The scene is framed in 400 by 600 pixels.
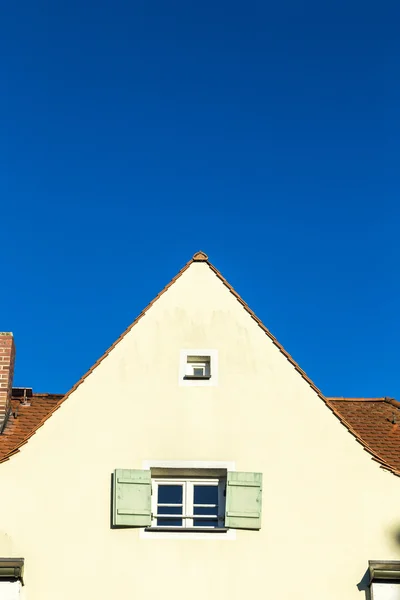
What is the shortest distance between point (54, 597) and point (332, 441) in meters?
4.88

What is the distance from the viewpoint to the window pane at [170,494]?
14758 millimetres

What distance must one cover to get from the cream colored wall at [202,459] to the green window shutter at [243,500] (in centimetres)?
16

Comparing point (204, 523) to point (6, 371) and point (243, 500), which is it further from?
point (6, 371)

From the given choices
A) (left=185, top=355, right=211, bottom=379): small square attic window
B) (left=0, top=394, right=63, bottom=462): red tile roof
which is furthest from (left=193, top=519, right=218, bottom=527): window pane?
(left=0, top=394, right=63, bottom=462): red tile roof

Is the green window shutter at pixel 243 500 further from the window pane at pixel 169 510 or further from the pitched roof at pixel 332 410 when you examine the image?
the pitched roof at pixel 332 410

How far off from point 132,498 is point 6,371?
15.0 feet

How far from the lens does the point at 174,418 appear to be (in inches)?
591

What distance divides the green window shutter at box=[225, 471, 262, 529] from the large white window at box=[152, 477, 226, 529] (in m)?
0.30

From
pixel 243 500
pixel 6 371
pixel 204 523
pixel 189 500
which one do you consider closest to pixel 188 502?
pixel 189 500

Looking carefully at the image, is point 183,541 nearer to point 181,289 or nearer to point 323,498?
point 323,498

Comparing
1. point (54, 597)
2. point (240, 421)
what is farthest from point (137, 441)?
point (54, 597)

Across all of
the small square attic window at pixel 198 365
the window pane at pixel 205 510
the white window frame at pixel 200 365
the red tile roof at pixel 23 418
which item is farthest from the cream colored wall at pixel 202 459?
the red tile roof at pixel 23 418

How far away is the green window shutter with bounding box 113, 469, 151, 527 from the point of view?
1415 centimetres

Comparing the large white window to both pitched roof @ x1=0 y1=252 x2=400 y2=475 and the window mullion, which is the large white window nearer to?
the window mullion
